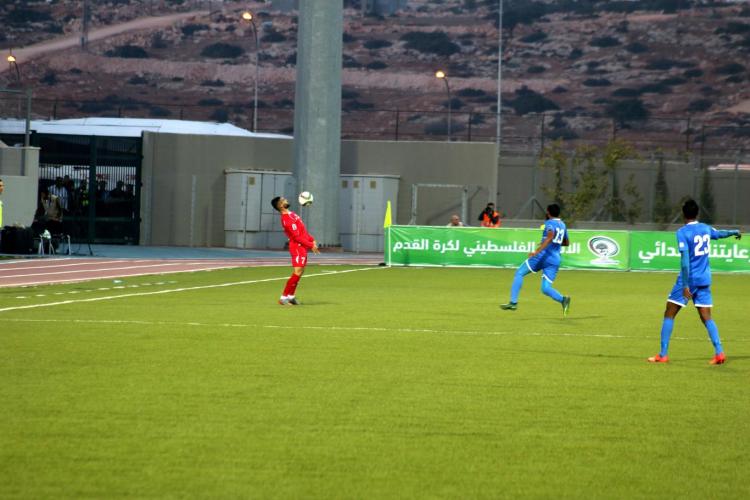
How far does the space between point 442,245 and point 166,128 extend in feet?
66.2

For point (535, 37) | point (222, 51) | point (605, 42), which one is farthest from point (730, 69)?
point (222, 51)

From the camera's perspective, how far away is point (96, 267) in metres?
35.1

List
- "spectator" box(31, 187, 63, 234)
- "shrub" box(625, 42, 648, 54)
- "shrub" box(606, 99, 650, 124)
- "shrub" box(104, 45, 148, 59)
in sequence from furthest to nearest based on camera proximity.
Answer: "shrub" box(104, 45, 148, 59) → "shrub" box(625, 42, 648, 54) → "shrub" box(606, 99, 650, 124) → "spectator" box(31, 187, 63, 234)

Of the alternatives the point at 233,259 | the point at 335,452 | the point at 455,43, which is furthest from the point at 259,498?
the point at 455,43

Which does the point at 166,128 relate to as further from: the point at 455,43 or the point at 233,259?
the point at 455,43

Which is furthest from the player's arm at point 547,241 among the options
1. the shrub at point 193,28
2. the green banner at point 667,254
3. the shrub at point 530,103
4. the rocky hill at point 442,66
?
the shrub at point 193,28

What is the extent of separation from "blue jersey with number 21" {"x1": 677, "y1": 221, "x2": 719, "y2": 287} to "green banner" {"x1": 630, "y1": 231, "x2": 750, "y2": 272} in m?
25.2

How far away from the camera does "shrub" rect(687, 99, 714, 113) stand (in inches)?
4326

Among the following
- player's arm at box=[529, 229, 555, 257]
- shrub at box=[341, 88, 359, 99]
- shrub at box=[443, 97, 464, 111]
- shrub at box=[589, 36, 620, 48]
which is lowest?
player's arm at box=[529, 229, 555, 257]

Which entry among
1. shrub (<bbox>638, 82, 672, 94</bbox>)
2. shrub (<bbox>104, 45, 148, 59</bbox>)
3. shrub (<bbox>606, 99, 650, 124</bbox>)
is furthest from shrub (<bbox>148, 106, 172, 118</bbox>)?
shrub (<bbox>638, 82, 672, 94</bbox>)

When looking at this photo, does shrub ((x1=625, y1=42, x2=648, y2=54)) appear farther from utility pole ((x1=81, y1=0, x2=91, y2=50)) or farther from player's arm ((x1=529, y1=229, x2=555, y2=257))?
player's arm ((x1=529, y1=229, x2=555, y2=257))

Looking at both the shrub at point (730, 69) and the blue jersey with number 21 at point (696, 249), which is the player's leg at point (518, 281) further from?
the shrub at point (730, 69)

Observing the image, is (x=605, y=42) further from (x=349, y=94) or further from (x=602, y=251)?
(x=602, y=251)

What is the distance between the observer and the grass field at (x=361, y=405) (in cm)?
847
